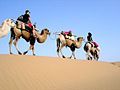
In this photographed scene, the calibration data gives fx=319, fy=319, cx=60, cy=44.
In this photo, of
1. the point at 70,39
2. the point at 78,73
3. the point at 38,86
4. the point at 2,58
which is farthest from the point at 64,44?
the point at 38,86

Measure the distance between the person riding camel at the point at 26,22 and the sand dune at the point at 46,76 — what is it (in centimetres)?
270

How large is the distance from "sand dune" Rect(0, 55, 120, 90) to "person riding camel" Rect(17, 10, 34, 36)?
2.70 metres

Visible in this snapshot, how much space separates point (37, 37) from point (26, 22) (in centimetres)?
144

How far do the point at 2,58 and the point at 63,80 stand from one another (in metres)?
2.92

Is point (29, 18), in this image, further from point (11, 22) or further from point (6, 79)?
point (6, 79)

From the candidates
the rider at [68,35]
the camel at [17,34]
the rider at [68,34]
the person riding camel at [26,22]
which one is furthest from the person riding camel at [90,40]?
the person riding camel at [26,22]

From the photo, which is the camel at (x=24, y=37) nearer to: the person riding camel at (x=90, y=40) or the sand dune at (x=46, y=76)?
the sand dune at (x=46, y=76)

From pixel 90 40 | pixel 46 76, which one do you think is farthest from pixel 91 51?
pixel 46 76

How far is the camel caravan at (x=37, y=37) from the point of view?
17492 mm

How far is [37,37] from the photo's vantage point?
19.4 m

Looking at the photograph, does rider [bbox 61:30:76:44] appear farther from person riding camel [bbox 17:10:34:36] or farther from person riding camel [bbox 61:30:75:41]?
person riding camel [bbox 17:10:34:36]

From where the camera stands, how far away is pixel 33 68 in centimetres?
1370

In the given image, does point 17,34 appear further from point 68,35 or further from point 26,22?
point 68,35

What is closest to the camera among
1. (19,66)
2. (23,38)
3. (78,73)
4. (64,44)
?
(19,66)
